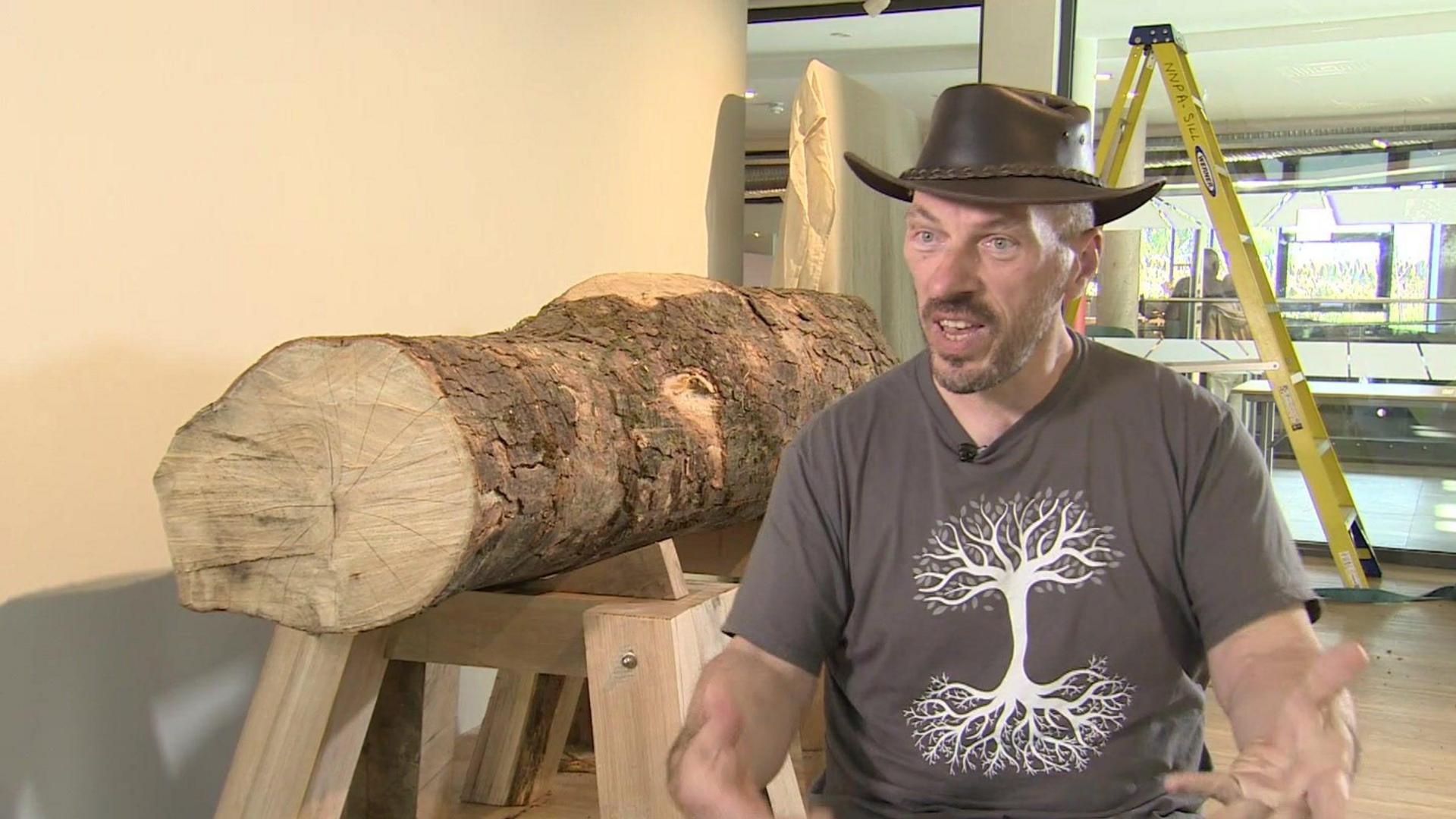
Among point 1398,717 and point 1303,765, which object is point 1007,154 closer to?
point 1303,765

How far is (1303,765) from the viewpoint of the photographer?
110 cm

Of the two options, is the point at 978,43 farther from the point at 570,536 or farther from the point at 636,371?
the point at 570,536

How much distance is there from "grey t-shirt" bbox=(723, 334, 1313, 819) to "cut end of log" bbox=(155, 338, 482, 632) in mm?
417

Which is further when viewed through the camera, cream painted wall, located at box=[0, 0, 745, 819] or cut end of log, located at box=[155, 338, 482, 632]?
cream painted wall, located at box=[0, 0, 745, 819]

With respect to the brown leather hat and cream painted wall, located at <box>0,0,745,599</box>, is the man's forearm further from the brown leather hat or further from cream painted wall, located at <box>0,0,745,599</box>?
cream painted wall, located at <box>0,0,745,599</box>

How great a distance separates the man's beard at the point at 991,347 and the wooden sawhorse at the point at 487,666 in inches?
22.9

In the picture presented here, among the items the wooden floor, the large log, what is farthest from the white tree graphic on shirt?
the wooden floor

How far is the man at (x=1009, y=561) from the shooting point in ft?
4.52

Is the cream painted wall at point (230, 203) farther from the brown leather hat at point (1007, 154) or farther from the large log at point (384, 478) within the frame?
the brown leather hat at point (1007, 154)

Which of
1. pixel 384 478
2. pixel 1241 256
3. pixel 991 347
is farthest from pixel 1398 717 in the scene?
pixel 384 478

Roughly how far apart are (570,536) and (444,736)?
1.22 m

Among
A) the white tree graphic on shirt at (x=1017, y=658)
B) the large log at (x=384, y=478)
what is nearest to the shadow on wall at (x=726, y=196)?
the large log at (x=384, y=478)

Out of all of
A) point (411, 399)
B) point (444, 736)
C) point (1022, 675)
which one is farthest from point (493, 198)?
point (1022, 675)

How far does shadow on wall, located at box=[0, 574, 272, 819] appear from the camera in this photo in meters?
1.84
